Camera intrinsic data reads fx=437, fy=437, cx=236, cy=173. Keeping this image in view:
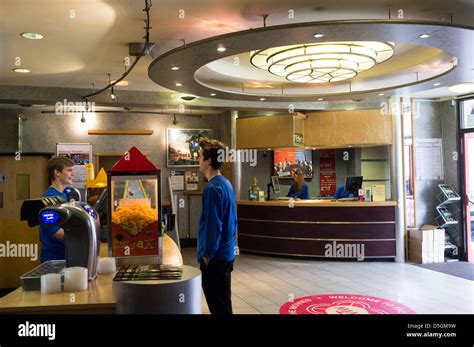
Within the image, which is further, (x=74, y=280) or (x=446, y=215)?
(x=446, y=215)

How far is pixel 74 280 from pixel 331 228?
6.32 metres

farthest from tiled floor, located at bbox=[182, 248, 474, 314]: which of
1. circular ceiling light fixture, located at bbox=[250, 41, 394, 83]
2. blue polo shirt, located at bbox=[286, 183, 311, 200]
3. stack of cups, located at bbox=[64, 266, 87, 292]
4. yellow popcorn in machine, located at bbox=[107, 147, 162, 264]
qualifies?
circular ceiling light fixture, located at bbox=[250, 41, 394, 83]

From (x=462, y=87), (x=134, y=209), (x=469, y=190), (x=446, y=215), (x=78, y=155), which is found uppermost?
(x=462, y=87)

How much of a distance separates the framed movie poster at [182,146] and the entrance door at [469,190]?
5376 millimetres

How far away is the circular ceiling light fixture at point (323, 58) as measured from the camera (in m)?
5.37

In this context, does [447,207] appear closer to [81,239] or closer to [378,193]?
[378,193]

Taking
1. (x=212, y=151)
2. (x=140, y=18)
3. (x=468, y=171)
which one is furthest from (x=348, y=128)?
(x=212, y=151)

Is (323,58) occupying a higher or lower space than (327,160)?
higher

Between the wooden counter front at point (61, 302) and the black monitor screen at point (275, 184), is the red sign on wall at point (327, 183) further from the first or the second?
the wooden counter front at point (61, 302)

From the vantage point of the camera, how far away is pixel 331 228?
788 centimetres

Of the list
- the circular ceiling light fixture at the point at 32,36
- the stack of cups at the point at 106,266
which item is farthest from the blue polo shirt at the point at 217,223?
the circular ceiling light fixture at the point at 32,36

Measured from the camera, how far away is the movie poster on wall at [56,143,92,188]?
30.2ft
